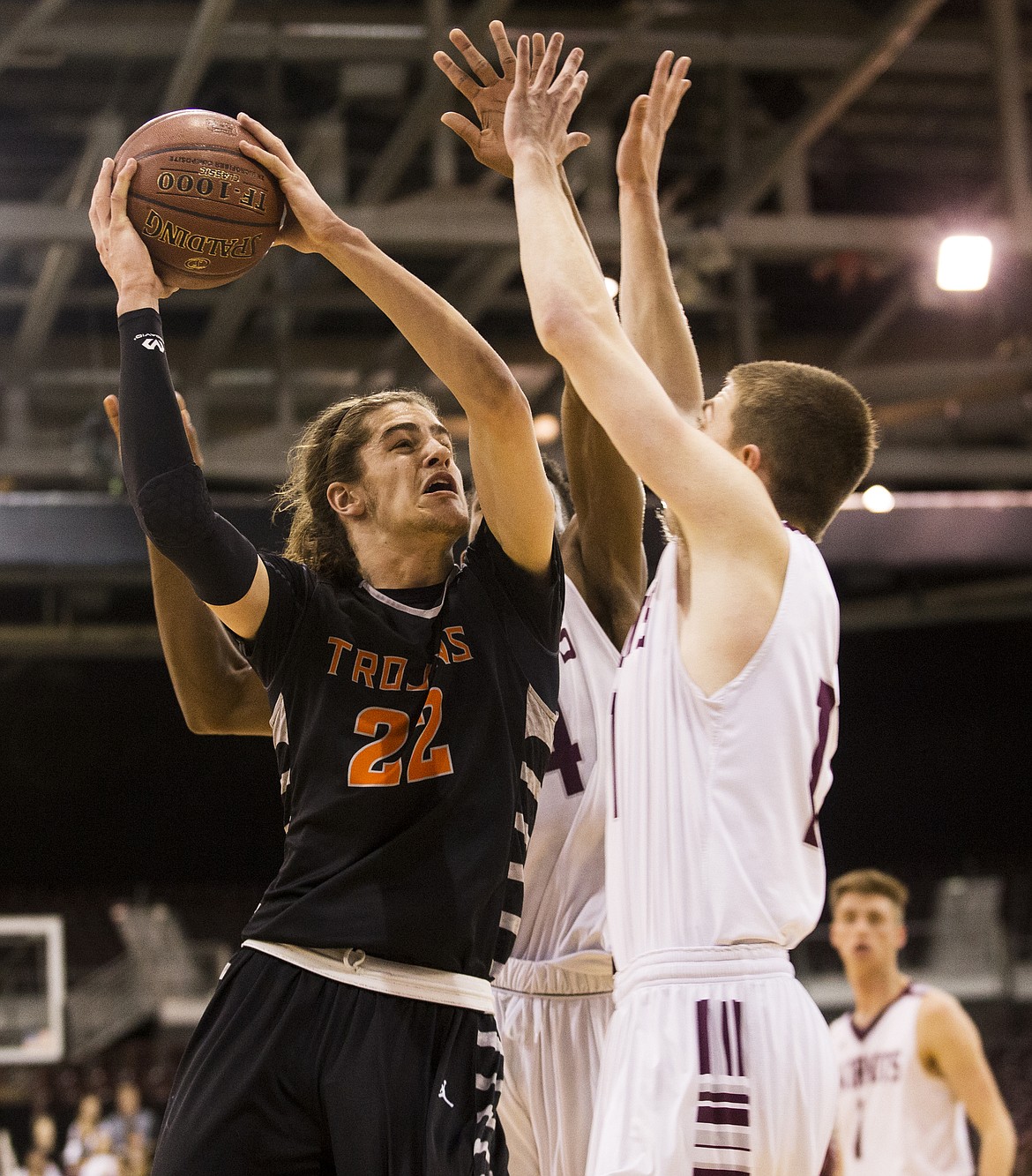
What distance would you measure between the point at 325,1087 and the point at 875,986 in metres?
4.51

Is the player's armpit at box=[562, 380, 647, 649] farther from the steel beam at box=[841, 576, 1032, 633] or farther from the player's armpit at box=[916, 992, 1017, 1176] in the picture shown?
the steel beam at box=[841, 576, 1032, 633]

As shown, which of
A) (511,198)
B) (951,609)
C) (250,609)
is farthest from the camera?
(951,609)

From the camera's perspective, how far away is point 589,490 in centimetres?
332

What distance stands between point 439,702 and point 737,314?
7611mm

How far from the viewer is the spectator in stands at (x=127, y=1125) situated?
44.3 ft

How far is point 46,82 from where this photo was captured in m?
9.97

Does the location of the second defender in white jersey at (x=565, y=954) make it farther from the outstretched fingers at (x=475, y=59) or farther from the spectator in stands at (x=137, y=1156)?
the spectator in stands at (x=137, y=1156)

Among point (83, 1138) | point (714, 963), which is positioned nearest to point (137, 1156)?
point (83, 1138)

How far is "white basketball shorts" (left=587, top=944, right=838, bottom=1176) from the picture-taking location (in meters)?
2.14

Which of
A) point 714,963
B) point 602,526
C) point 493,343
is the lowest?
point 714,963

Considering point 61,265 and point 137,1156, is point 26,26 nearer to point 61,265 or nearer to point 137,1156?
point 61,265

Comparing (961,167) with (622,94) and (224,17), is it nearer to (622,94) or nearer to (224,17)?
(622,94)

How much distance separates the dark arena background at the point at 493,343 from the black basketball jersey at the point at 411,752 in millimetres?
4882

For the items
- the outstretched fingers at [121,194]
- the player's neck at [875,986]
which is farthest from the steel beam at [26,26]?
the player's neck at [875,986]
